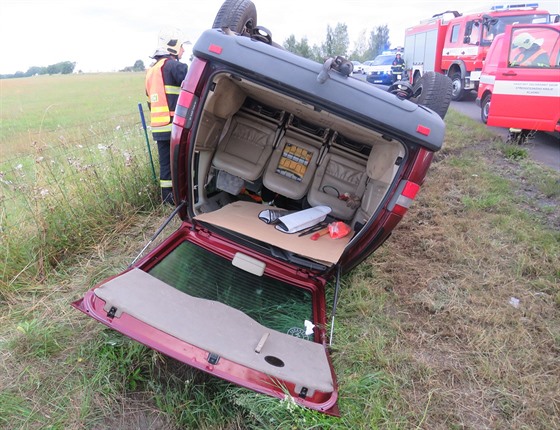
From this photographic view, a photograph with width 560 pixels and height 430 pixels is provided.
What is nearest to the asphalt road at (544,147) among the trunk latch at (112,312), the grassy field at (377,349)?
the grassy field at (377,349)

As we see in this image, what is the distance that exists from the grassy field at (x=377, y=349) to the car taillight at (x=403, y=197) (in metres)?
0.79

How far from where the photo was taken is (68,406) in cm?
189

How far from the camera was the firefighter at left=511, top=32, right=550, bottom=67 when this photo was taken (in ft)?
20.0

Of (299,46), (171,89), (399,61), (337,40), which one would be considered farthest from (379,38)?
(171,89)

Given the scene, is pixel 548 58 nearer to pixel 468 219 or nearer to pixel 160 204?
pixel 468 219

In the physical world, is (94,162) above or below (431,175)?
above

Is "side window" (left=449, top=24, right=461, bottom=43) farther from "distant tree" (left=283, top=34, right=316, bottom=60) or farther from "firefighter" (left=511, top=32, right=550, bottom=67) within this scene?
"distant tree" (left=283, top=34, right=316, bottom=60)

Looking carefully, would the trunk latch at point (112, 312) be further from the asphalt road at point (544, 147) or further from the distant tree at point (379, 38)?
the distant tree at point (379, 38)

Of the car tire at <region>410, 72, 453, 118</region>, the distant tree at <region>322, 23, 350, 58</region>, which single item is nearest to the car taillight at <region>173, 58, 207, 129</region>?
the car tire at <region>410, 72, 453, 118</region>

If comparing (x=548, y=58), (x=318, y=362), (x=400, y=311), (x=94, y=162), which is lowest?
(x=400, y=311)

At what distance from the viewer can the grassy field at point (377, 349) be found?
6.25 ft

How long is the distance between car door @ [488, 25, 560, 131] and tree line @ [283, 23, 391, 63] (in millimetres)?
6511

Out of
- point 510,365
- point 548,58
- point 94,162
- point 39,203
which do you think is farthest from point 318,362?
point 548,58

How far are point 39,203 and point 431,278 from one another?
124 inches
